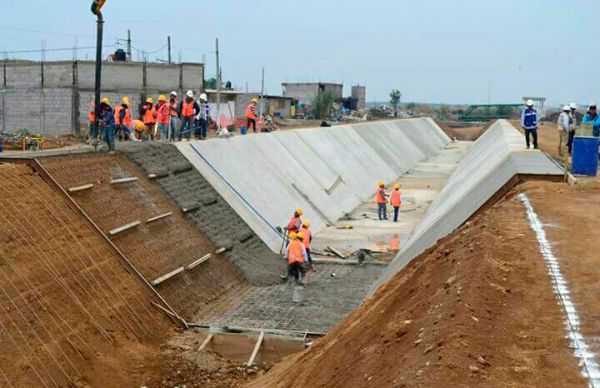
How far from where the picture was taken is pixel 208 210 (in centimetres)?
1923

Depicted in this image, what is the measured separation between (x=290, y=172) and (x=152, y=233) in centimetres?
1138

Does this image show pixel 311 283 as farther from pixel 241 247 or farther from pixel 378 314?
pixel 378 314

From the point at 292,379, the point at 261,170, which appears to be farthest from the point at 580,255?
the point at 261,170

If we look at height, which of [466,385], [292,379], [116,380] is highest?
[466,385]

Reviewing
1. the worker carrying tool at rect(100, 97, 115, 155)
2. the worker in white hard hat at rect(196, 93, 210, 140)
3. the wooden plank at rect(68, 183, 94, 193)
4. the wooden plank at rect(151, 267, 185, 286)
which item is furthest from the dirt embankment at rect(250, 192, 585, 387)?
the worker in white hard hat at rect(196, 93, 210, 140)

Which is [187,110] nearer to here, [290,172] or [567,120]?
[290,172]

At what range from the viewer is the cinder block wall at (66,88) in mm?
36156

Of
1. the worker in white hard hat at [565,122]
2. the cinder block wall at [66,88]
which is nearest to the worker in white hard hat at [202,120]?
the cinder block wall at [66,88]

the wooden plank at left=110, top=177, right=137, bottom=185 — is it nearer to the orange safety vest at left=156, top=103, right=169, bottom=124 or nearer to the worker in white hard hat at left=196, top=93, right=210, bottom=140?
the orange safety vest at left=156, top=103, right=169, bottom=124

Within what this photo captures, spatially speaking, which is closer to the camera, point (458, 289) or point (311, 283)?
point (458, 289)

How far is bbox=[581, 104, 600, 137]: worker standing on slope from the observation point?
67.5 ft

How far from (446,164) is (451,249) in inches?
1678

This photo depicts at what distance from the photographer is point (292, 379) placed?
9.09 metres

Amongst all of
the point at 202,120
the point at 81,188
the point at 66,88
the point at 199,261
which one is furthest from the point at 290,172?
the point at 66,88
